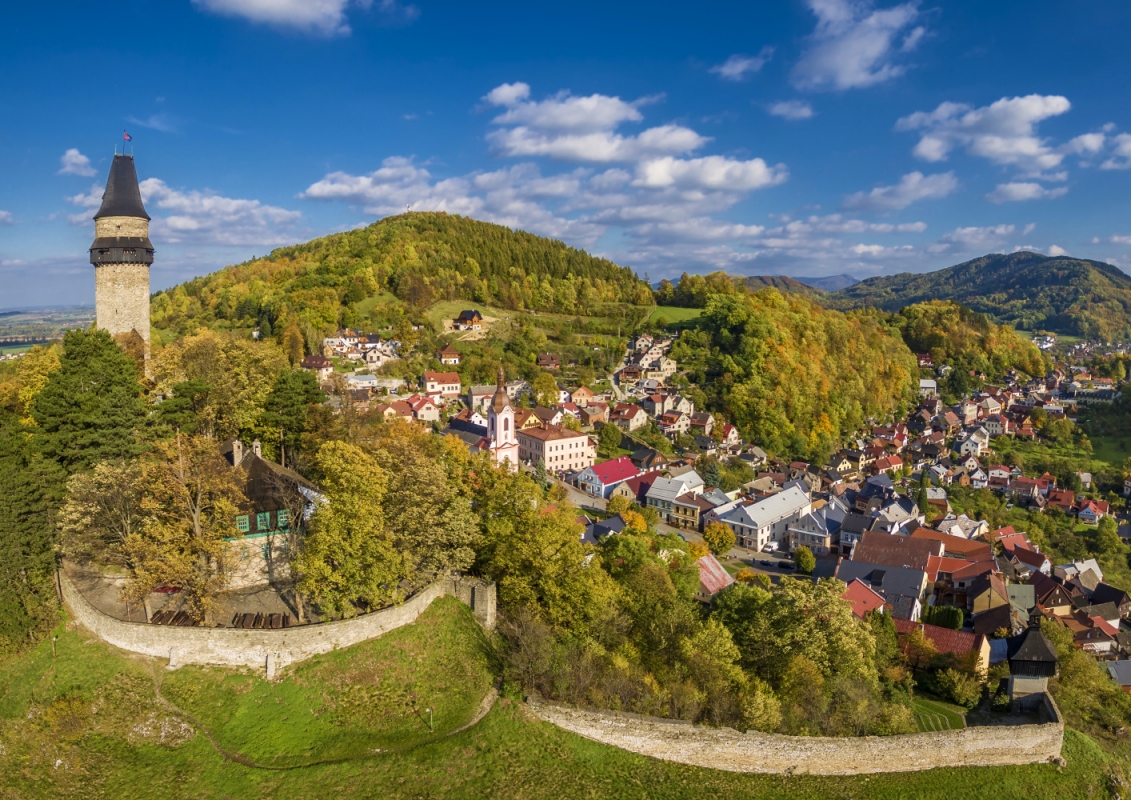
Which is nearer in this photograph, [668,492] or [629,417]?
[668,492]

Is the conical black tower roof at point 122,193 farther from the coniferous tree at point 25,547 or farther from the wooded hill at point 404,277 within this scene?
the wooded hill at point 404,277

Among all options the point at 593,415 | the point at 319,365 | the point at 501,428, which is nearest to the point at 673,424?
the point at 593,415

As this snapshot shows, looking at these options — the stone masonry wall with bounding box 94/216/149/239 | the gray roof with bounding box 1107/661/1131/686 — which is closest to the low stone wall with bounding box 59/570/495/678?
the stone masonry wall with bounding box 94/216/149/239

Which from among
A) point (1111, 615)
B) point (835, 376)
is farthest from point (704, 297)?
point (1111, 615)

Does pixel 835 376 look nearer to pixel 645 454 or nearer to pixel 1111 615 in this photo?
pixel 645 454

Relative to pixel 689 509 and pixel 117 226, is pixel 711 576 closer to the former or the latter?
pixel 689 509

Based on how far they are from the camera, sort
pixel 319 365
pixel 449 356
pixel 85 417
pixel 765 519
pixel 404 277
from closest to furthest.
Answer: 1. pixel 85 417
2. pixel 765 519
3. pixel 319 365
4. pixel 449 356
5. pixel 404 277
